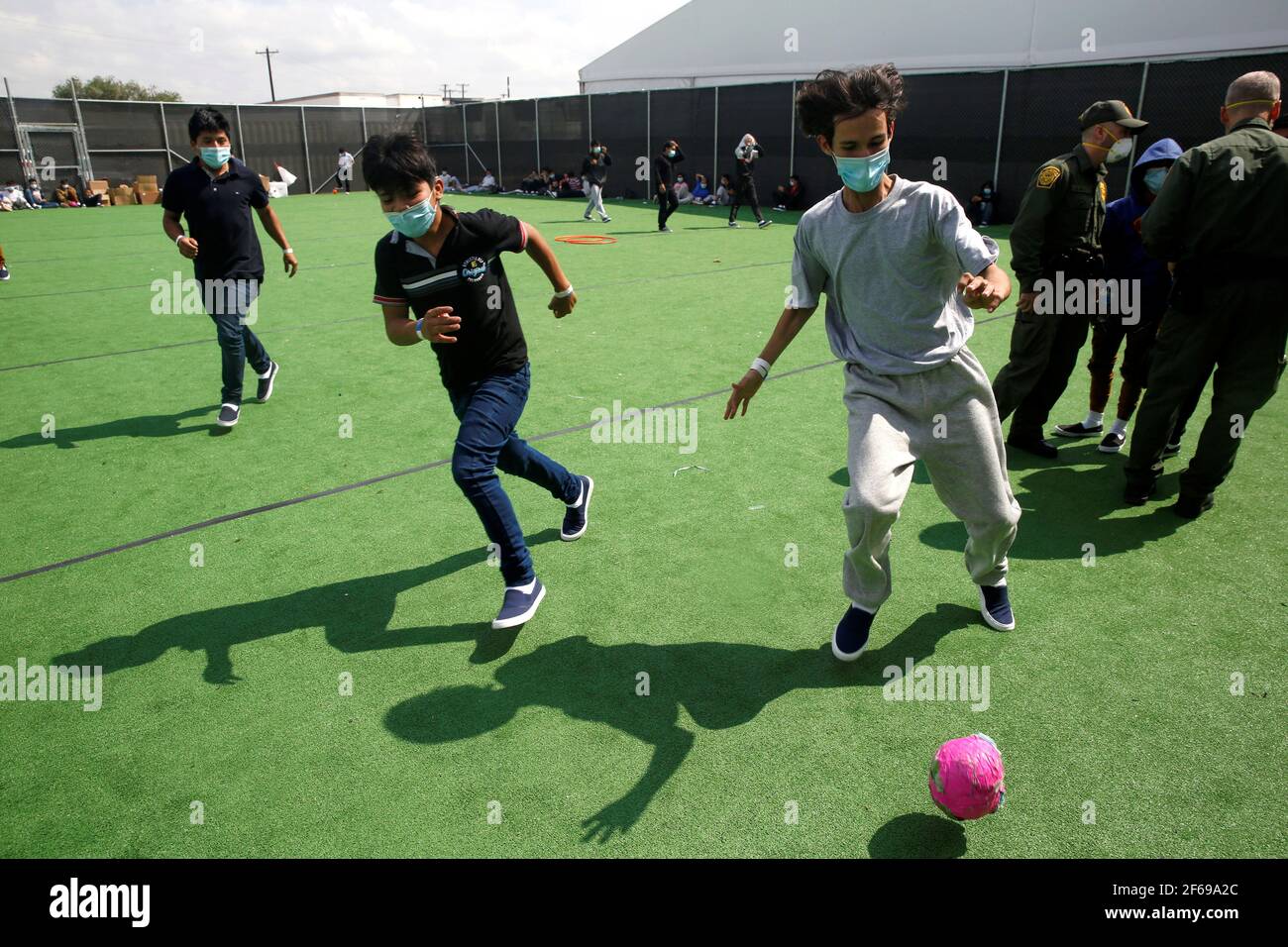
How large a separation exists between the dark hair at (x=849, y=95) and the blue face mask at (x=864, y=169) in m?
0.14

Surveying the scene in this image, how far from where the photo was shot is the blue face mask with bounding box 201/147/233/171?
5949mm

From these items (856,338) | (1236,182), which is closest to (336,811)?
(856,338)

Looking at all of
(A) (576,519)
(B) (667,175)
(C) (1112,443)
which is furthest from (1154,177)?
(B) (667,175)

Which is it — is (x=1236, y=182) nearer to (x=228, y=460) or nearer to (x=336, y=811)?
(x=336, y=811)

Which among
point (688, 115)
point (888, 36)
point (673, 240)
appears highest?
point (888, 36)

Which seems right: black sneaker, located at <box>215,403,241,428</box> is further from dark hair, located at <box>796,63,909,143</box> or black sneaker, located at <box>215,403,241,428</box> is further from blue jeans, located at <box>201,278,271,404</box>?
dark hair, located at <box>796,63,909,143</box>

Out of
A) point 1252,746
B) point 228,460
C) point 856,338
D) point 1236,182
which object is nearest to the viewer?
point 1252,746

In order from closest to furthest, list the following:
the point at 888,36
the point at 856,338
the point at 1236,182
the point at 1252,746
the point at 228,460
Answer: the point at 1252,746 < the point at 856,338 < the point at 1236,182 < the point at 228,460 < the point at 888,36

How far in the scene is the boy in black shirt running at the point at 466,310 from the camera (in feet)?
11.1

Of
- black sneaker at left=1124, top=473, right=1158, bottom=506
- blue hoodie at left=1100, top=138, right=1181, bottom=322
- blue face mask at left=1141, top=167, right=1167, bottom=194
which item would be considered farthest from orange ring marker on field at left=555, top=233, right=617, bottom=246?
black sneaker at left=1124, top=473, right=1158, bottom=506

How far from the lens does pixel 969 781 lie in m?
2.47

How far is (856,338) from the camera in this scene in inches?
128

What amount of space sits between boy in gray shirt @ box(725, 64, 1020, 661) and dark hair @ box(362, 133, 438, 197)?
1535 millimetres

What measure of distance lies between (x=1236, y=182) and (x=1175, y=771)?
2.92m
